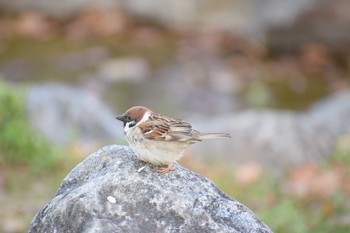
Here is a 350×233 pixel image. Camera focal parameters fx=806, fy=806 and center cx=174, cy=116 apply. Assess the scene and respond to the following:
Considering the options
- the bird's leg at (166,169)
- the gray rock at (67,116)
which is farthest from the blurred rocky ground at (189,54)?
the bird's leg at (166,169)

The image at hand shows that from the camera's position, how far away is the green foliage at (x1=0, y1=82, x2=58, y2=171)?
7996 mm

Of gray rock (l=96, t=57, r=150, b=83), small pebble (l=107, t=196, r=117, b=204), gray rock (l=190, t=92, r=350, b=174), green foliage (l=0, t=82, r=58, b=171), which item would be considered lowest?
small pebble (l=107, t=196, r=117, b=204)

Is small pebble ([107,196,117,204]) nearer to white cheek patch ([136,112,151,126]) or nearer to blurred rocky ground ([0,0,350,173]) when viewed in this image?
white cheek patch ([136,112,151,126])

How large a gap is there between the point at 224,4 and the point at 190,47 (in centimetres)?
117

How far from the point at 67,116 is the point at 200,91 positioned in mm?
3839

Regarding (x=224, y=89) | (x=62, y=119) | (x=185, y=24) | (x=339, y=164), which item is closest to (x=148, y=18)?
(x=185, y=24)

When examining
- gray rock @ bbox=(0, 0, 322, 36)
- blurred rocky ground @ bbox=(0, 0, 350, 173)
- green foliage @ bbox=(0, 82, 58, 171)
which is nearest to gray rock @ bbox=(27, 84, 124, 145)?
blurred rocky ground @ bbox=(0, 0, 350, 173)

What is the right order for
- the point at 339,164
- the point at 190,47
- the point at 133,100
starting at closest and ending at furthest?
the point at 339,164, the point at 133,100, the point at 190,47

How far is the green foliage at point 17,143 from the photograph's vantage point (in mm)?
7996

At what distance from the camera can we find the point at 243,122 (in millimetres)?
Result: 9688

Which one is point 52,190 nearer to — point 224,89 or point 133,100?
point 133,100

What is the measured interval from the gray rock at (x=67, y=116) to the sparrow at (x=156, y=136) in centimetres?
468

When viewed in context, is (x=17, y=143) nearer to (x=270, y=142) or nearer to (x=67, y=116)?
(x=67, y=116)

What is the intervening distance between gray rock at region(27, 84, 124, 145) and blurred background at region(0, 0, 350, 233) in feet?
0.06
